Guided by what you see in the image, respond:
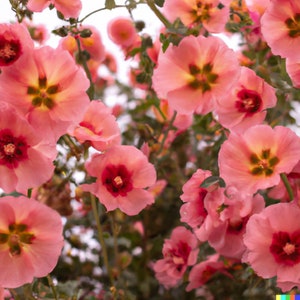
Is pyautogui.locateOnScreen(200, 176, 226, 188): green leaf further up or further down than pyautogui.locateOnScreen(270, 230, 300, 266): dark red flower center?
further up

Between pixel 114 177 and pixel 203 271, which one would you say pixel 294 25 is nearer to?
pixel 114 177

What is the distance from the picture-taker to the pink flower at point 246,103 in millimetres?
874

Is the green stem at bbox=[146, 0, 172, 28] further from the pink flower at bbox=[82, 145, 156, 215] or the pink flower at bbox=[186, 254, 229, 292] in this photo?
the pink flower at bbox=[186, 254, 229, 292]

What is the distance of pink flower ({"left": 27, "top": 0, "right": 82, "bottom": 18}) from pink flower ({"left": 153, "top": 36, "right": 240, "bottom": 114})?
0.46ft

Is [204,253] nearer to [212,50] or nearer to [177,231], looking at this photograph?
[177,231]

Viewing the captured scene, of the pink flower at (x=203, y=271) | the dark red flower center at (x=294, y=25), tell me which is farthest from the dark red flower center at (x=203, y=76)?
the pink flower at (x=203, y=271)

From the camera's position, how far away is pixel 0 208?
767mm

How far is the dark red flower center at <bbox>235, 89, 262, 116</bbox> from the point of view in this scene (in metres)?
0.88

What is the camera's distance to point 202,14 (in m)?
0.97

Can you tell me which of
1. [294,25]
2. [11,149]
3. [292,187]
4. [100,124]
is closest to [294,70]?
[294,25]

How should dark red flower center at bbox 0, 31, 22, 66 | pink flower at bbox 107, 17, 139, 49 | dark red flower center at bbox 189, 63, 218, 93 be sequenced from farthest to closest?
pink flower at bbox 107, 17, 139, 49
dark red flower center at bbox 189, 63, 218, 93
dark red flower center at bbox 0, 31, 22, 66

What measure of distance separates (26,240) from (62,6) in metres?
0.32

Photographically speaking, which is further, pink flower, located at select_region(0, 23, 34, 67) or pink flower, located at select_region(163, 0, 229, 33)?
pink flower, located at select_region(163, 0, 229, 33)

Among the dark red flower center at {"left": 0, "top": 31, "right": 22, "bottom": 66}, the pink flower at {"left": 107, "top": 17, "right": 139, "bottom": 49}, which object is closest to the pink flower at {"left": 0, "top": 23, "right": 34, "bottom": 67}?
the dark red flower center at {"left": 0, "top": 31, "right": 22, "bottom": 66}
